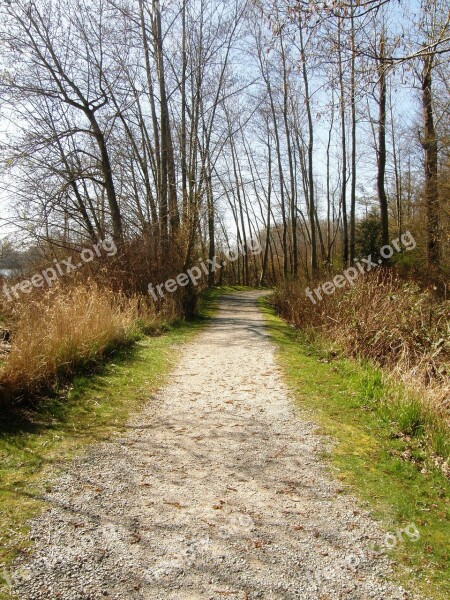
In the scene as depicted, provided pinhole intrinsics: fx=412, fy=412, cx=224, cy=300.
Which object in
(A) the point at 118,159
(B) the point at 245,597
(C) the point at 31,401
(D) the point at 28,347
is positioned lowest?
(B) the point at 245,597

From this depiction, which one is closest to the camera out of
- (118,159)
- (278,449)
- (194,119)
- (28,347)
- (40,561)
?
(40,561)

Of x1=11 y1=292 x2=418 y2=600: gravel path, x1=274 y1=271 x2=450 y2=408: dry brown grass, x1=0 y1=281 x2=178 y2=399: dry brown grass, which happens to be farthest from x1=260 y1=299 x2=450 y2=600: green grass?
x1=0 y1=281 x2=178 y2=399: dry brown grass

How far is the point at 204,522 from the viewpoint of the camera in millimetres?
2941

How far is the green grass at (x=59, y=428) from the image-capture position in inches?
114

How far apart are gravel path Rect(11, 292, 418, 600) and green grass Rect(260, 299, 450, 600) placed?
0.18 meters

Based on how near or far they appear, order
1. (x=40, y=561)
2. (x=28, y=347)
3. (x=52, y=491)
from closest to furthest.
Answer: (x=40, y=561) < (x=52, y=491) < (x=28, y=347)

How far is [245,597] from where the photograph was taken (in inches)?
90.0

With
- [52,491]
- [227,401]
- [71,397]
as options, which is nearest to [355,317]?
[227,401]

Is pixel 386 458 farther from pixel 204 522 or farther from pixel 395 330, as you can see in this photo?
pixel 395 330

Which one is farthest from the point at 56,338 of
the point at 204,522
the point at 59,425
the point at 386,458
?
the point at 386,458

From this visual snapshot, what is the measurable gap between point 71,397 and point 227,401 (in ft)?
6.54

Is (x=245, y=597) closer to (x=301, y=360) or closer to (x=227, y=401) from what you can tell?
(x=227, y=401)

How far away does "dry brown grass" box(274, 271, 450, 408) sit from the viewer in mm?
6017

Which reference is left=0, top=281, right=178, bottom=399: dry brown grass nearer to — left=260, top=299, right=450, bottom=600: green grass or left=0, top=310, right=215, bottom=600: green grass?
left=0, top=310, right=215, bottom=600: green grass
